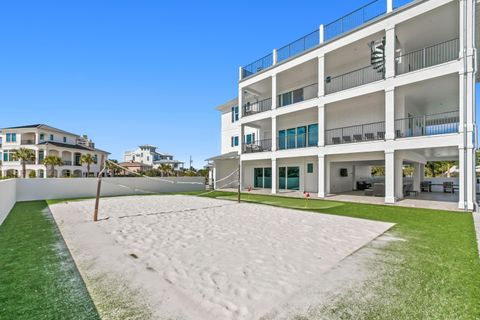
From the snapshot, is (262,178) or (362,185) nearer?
(362,185)

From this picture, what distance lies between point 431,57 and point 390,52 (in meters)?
3.42

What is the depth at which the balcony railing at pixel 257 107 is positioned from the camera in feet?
66.3

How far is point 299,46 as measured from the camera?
1645 cm

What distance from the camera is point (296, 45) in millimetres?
16656

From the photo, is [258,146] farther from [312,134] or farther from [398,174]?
[398,174]

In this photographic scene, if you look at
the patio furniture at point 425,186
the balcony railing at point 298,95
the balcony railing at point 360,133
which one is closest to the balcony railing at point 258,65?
the balcony railing at point 298,95

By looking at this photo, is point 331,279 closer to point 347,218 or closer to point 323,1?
point 347,218

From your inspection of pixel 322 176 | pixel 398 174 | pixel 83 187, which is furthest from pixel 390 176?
pixel 83 187

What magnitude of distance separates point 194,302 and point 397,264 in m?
3.54

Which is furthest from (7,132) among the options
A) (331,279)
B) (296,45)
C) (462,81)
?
(462,81)

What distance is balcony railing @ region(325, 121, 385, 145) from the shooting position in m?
13.5

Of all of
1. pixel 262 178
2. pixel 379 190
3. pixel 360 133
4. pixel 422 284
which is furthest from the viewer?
pixel 262 178

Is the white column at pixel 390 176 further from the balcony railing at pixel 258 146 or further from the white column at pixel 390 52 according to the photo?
the balcony railing at pixel 258 146

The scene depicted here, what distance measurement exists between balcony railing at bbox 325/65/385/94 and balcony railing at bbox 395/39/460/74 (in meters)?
1.12
